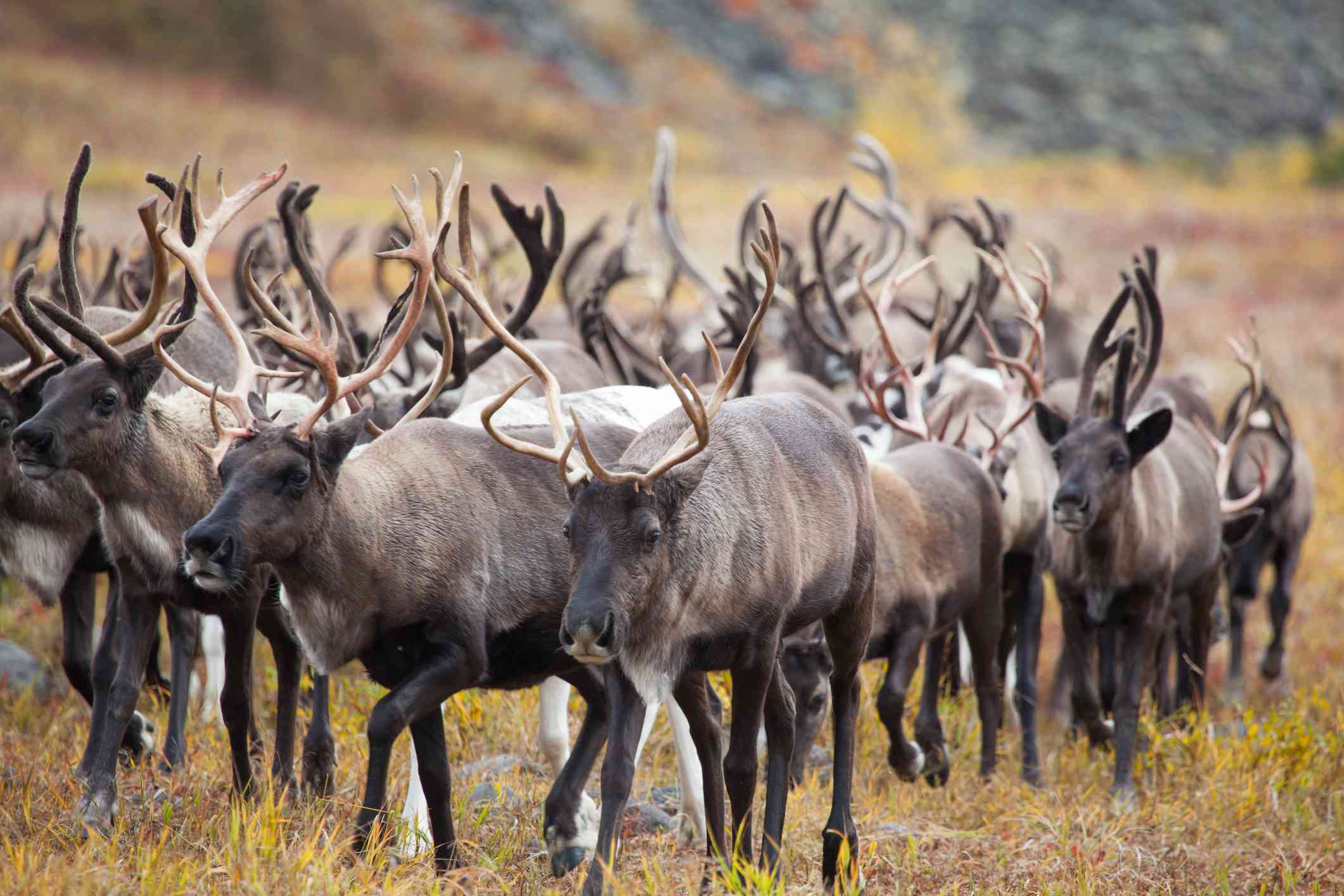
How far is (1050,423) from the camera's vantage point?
7.04 metres

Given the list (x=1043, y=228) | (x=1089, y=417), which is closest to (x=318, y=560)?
(x=1089, y=417)

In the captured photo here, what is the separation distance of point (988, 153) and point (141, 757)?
160 feet

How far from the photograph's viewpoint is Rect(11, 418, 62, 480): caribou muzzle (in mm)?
4867

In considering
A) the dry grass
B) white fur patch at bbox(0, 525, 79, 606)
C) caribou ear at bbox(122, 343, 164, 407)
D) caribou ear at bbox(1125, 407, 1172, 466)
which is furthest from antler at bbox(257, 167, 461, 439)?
caribou ear at bbox(1125, 407, 1172, 466)

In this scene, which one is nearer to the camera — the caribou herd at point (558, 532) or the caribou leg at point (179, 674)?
the caribou herd at point (558, 532)

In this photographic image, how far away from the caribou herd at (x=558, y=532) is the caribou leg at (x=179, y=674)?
0.04 m

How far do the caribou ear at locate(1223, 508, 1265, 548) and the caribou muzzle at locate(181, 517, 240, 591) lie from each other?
20.1 feet

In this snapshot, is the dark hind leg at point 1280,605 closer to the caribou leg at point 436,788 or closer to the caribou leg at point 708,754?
the caribou leg at point 708,754

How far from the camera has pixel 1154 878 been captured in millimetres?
5750

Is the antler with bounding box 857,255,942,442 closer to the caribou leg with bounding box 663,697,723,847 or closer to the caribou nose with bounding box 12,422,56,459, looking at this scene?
the caribou leg with bounding box 663,697,723,847

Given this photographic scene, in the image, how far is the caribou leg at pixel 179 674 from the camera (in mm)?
6168

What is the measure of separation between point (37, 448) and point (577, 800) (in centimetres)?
210

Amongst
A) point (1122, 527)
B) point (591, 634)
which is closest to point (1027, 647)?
point (1122, 527)

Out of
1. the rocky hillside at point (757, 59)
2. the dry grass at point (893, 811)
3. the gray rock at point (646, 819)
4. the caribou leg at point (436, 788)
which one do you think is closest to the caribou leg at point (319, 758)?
the dry grass at point (893, 811)
